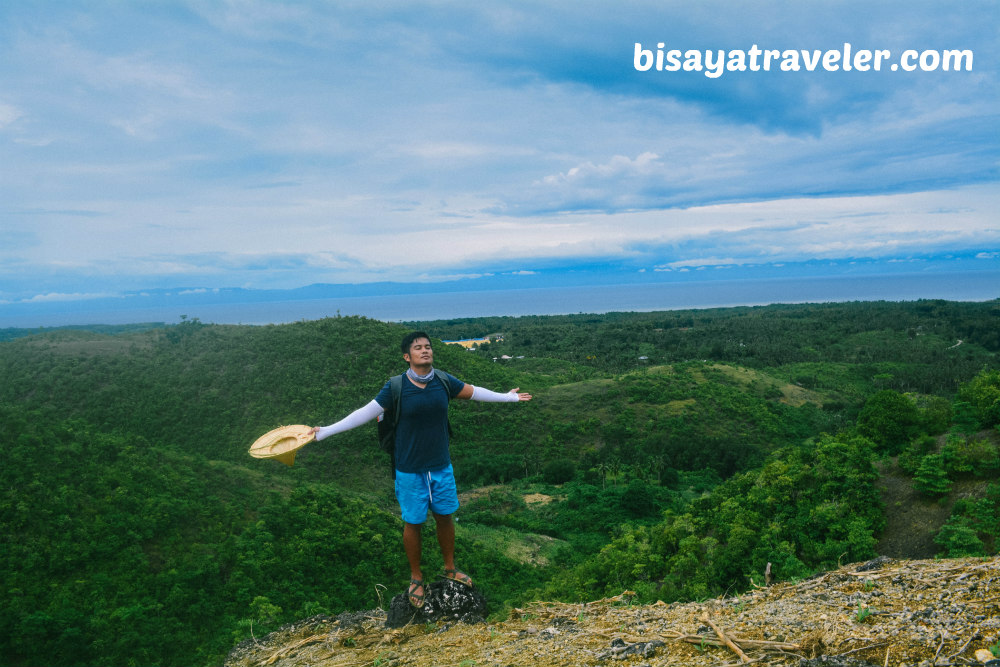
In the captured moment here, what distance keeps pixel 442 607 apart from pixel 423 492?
1.30m

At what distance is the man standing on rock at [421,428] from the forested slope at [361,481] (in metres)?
→ 3.02

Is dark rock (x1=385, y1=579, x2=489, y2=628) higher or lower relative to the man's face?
lower

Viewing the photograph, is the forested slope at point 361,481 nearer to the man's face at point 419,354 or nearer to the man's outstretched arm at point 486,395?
the man's outstretched arm at point 486,395

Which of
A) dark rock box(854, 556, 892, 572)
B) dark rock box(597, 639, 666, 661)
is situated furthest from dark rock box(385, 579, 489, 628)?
dark rock box(854, 556, 892, 572)

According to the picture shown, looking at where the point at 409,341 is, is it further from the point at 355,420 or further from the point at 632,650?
the point at 632,650

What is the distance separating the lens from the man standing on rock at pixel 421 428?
4543 mm

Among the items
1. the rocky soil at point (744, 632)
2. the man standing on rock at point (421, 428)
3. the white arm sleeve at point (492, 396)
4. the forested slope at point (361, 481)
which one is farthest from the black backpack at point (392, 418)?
the forested slope at point (361, 481)

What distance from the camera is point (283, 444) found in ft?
13.9

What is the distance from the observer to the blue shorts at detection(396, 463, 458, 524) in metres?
4.70

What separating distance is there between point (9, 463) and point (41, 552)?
116 inches

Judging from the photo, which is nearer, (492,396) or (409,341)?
(409,341)

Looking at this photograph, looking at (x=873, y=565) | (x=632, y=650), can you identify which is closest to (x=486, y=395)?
(x=632, y=650)

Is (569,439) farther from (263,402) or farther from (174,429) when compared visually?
(174,429)

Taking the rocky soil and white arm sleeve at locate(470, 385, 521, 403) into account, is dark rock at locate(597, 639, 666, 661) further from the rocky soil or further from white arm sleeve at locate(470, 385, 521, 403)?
white arm sleeve at locate(470, 385, 521, 403)
